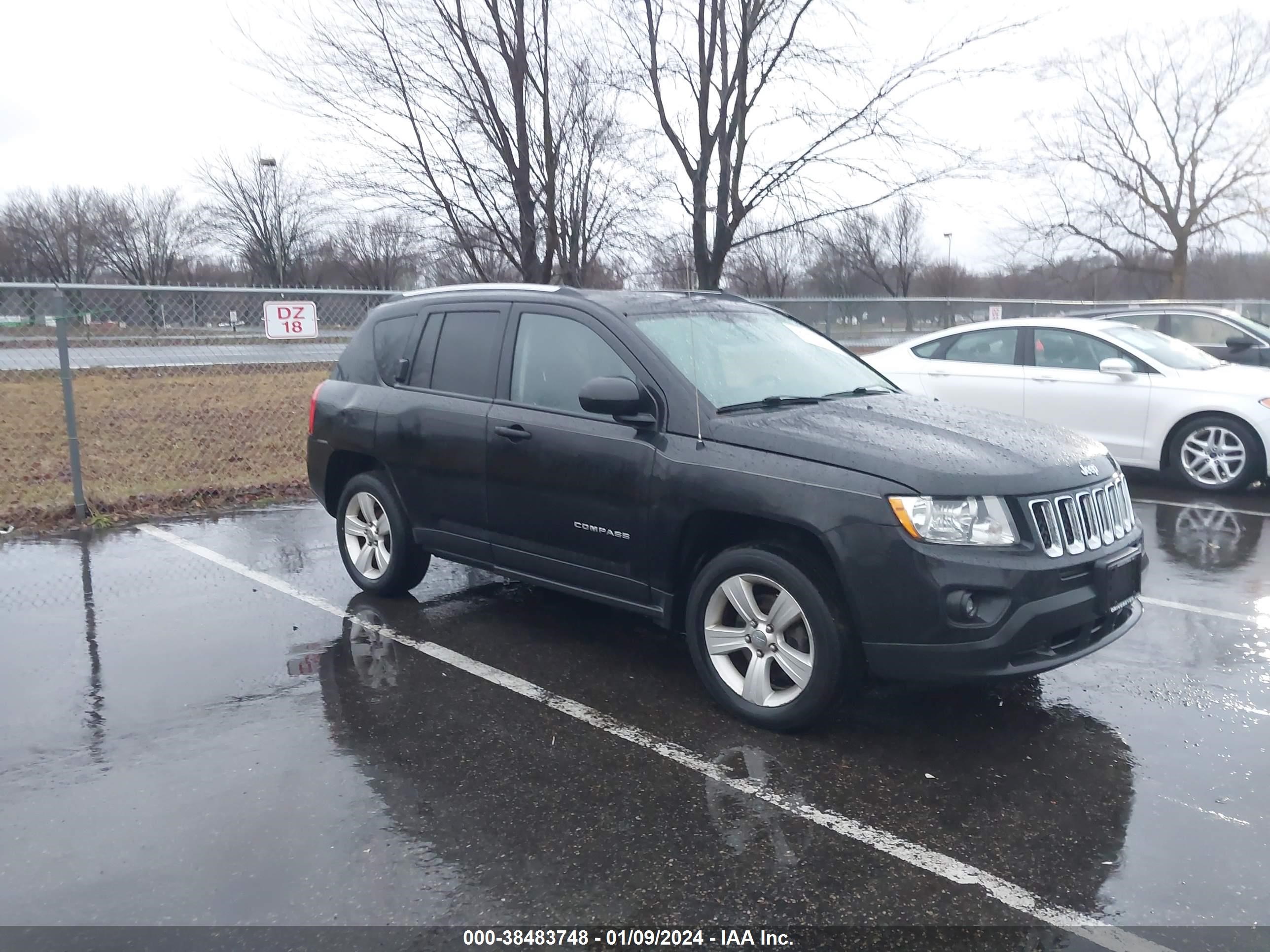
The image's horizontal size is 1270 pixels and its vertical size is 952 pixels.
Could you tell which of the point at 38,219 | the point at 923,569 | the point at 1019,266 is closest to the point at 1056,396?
the point at 923,569

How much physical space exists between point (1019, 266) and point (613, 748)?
3634 centimetres

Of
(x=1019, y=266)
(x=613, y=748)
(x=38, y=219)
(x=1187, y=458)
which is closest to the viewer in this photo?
(x=613, y=748)

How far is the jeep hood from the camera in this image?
155 inches

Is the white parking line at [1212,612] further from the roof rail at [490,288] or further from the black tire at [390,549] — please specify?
the black tire at [390,549]

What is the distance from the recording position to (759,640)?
4.20 meters

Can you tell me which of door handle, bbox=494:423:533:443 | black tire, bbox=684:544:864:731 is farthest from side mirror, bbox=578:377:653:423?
black tire, bbox=684:544:864:731

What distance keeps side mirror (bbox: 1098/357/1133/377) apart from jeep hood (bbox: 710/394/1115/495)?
4780mm

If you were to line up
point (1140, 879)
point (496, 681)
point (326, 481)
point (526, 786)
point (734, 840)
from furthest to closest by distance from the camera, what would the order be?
point (326, 481), point (496, 681), point (526, 786), point (734, 840), point (1140, 879)

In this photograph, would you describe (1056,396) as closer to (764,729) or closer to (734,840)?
(764,729)

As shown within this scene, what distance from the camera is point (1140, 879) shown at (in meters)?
3.14

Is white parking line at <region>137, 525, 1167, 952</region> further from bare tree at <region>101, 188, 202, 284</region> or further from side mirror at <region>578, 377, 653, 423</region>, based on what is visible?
bare tree at <region>101, 188, 202, 284</region>

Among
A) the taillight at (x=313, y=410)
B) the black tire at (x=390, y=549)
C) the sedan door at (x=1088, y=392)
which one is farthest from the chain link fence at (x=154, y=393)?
the sedan door at (x=1088, y=392)

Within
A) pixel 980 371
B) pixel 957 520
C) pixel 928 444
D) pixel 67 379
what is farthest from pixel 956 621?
pixel 67 379

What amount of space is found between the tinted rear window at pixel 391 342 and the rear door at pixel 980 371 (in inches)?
232
